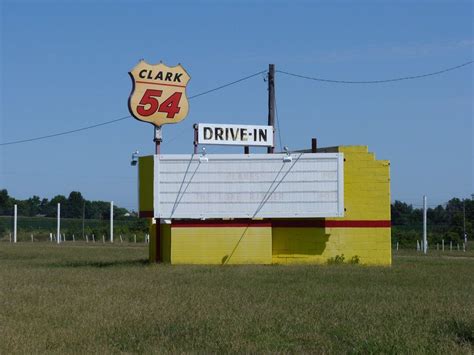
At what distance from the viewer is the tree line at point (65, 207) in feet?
349

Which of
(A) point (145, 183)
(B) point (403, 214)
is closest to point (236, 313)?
(A) point (145, 183)

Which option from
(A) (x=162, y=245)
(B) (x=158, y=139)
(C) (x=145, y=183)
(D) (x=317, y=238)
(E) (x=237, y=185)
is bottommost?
(A) (x=162, y=245)

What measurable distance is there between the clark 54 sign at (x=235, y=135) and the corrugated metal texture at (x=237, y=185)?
1211 millimetres

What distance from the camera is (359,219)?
2981cm

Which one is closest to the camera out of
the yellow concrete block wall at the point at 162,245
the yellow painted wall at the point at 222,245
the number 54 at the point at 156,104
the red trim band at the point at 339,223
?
the yellow painted wall at the point at 222,245

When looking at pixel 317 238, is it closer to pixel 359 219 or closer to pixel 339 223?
pixel 339 223

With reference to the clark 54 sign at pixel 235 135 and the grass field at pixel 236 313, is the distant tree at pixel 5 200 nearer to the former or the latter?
the clark 54 sign at pixel 235 135

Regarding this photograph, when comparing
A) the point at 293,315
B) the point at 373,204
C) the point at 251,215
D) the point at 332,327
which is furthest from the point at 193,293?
the point at 373,204

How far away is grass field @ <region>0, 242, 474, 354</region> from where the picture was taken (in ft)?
37.4

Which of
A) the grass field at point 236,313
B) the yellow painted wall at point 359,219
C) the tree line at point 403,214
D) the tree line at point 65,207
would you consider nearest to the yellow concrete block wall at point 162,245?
the yellow painted wall at point 359,219

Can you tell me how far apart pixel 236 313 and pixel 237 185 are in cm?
1515

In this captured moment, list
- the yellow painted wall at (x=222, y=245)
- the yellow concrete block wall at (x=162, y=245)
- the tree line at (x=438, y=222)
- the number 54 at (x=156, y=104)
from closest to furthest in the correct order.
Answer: the yellow painted wall at (x=222, y=245) → the yellow concrete block wall at (x=162, y=245) → the number 54 at (x=156, y=104) → the tree line at (x=438, y=222)

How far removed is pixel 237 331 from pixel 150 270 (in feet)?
46.1

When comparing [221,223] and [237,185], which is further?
[221,223]
